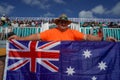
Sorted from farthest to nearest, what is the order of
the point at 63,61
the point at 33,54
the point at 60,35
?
the point at 60,35 → the point at 33,54 → the point at 63,61

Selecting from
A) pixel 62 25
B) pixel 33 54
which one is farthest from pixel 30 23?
pixel 33 54

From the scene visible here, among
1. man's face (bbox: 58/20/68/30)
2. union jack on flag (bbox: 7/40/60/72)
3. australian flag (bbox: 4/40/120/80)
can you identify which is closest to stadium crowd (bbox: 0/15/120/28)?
man's face (bbox: 58/20/68/30)

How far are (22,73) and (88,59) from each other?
4.68 feet

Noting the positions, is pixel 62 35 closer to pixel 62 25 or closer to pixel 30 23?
pixel 62 25

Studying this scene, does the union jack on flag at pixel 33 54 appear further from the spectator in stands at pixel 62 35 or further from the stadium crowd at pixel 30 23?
the stadium crowd at pixel 30 23

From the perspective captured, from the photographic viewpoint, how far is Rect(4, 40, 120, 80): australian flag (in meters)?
5.73

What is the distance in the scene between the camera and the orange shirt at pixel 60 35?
612 centimetres

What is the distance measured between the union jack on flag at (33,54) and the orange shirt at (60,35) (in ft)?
0.76

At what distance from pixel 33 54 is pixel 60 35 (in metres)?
0.76

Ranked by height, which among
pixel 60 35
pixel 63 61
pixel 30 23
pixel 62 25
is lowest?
pixel 63 61

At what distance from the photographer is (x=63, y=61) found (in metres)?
5.79

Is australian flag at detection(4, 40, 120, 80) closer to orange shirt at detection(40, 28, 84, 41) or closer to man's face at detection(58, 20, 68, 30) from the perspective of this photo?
orange shirt at detection(40, 28, 84, 41)

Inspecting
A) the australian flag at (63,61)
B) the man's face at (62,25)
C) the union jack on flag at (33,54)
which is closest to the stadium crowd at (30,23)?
the man's face at (62,25)

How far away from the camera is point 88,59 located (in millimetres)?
5777
